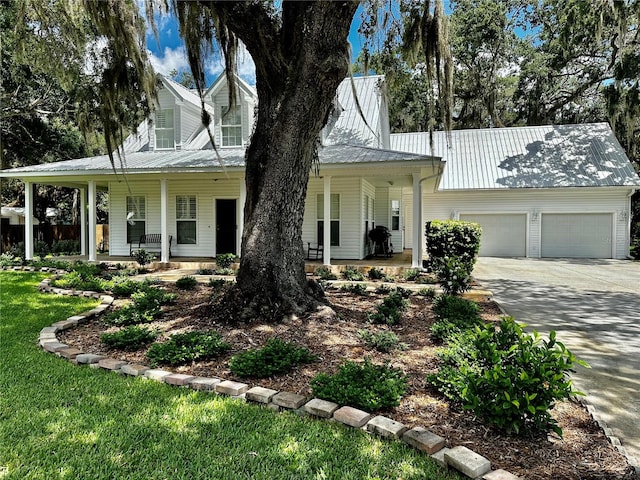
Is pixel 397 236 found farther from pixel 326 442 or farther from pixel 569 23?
pixel 326 442

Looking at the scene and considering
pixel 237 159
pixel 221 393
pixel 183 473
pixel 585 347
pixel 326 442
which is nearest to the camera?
pixel 183 473

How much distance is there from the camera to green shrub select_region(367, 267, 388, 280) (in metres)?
9.40

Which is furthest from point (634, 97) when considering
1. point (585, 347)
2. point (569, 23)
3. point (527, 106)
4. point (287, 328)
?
point (287, 328)

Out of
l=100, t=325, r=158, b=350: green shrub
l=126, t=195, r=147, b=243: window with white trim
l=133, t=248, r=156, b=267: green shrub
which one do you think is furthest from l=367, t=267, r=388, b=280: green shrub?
l=126, t=195, r=147, b=243: window with white trim

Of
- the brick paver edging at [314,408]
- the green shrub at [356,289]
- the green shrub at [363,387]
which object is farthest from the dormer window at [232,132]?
the green shrub at [363,387]

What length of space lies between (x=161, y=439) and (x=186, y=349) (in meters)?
1.44

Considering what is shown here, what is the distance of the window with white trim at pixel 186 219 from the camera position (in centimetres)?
1334

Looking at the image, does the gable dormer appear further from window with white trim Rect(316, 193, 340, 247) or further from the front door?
A: window with white trim Rect(316, 193, 340, 247)

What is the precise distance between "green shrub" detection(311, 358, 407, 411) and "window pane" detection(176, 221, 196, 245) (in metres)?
11.0

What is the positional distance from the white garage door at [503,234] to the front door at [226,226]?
10.1 meters

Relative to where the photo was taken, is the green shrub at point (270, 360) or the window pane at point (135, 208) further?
the window pane at point (135, 208)

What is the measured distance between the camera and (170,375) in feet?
11.4

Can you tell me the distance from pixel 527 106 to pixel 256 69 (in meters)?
20.3

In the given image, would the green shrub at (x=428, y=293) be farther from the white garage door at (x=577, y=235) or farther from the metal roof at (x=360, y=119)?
the white garage door at (x=577, y=235)
